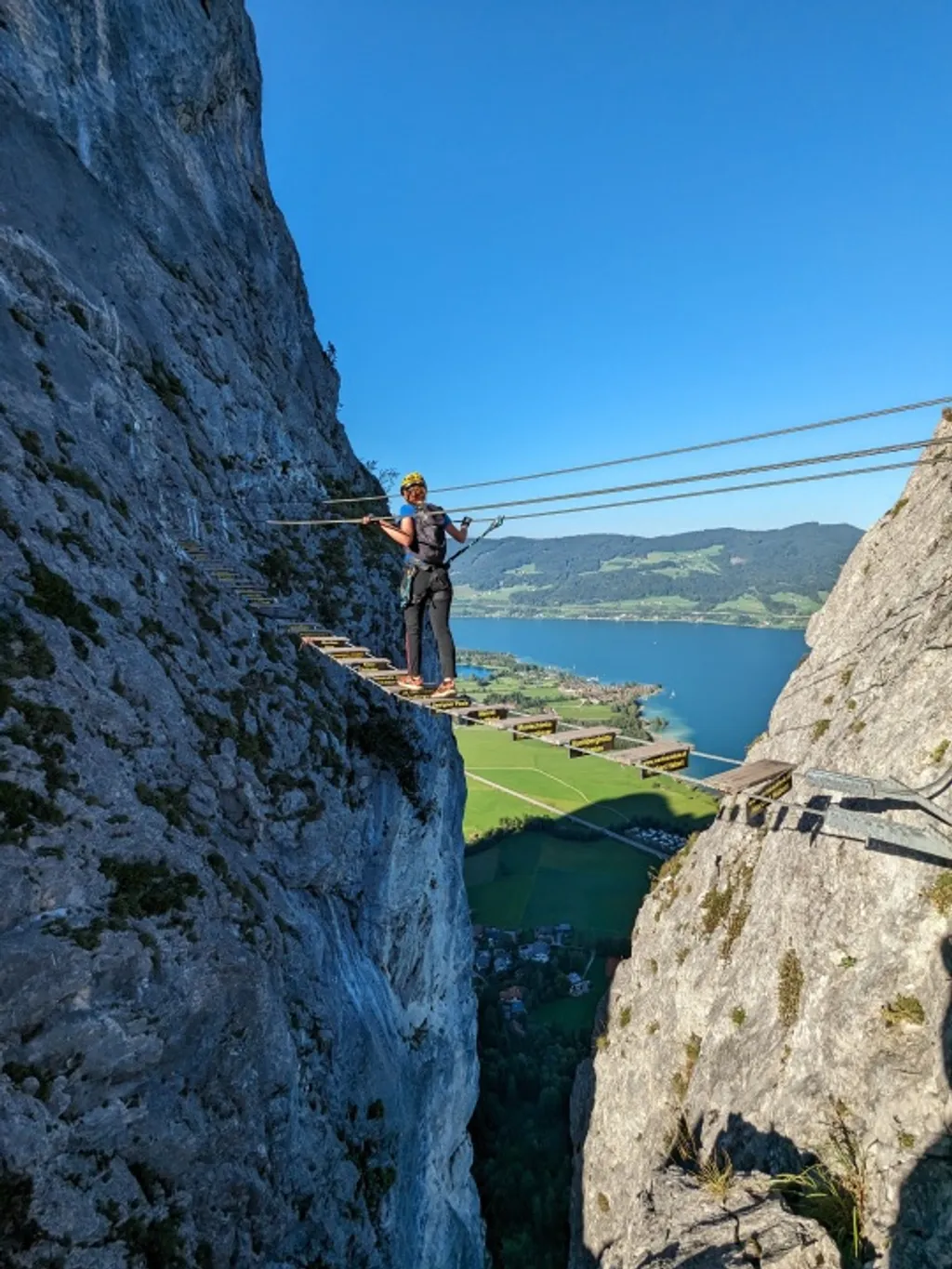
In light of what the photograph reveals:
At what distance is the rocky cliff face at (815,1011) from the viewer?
10.8m

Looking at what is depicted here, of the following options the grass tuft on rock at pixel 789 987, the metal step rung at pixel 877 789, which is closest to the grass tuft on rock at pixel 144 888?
the metal step rung at pixel 877 789

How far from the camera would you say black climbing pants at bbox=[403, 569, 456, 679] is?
1180cm

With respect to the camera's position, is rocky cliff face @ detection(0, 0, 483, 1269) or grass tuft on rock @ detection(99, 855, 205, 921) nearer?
rocky cliff face @ detection(0, 0, 483, 1269)

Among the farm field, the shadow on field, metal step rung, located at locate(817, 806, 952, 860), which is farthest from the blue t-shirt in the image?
the shadow on field

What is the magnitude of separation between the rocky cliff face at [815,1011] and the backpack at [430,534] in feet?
30.3

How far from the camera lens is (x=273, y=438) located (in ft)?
68.6

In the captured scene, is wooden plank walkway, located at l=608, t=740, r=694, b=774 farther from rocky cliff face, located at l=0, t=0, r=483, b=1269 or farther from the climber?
rocky cliff face, located at l=0, t=0, r=483, b=1269

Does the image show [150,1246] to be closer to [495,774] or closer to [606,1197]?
[606,1197]

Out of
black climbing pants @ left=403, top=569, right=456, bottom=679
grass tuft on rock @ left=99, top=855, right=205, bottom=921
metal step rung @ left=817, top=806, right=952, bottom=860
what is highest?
black climbing pants @ left=403, top=569, right=456, bottom=679

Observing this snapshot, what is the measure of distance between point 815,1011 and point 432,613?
11937mm

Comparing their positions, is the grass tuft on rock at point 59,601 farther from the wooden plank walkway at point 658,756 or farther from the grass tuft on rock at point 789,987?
the grass tuft on rock at point 789,987

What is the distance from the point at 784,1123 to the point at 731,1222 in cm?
262

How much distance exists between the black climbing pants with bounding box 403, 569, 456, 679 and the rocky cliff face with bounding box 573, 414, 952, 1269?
828cm

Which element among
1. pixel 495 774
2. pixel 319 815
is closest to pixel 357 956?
pixel 319 815
